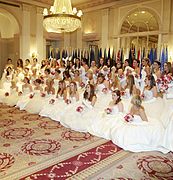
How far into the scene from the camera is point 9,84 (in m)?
8.56

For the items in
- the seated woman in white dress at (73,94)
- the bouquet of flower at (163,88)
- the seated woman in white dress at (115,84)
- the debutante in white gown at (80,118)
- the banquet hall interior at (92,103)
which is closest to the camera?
the banquet hall interior at (92,103)

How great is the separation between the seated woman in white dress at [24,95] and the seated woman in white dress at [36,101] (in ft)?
0.52

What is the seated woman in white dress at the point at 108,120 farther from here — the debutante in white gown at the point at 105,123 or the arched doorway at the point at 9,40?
the arched doorway at the point at 9,40

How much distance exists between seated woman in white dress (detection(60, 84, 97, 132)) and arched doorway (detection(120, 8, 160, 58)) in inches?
215

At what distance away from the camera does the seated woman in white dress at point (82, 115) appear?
4.85 m

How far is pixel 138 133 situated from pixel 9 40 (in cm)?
1060

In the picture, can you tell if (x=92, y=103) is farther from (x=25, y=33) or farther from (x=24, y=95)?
(x=25, y=33)

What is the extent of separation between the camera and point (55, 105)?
19.8ft

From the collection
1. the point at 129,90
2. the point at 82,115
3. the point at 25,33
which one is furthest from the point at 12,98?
the point at 25,33

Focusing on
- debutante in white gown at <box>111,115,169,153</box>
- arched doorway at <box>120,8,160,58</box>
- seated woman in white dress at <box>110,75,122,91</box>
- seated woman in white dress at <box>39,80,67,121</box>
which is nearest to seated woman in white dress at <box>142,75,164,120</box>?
debutante in white gown at <box>111,115,169,153</box>

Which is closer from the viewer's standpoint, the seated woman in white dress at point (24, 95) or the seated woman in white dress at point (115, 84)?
the seated woman in white dress at point (115, 84)

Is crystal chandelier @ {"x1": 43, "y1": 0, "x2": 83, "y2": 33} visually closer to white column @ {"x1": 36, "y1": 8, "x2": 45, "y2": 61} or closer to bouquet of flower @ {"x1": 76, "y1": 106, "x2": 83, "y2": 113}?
bouquet of flower @ {"x1": 76, "y1": 106, "x2": 83, "y2": 113}

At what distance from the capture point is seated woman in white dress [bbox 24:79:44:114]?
6.41 m

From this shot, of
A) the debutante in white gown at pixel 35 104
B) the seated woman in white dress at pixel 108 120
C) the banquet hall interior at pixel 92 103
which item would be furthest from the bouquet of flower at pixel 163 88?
the debutante in white gown at pixel 35 104
